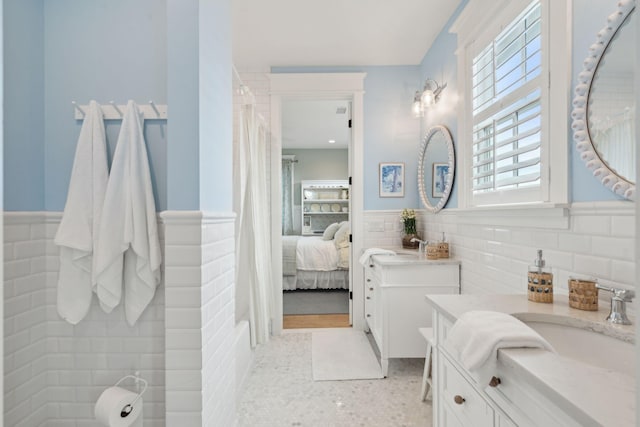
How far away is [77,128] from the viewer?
4.71 feet

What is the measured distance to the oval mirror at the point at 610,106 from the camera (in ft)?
3.22

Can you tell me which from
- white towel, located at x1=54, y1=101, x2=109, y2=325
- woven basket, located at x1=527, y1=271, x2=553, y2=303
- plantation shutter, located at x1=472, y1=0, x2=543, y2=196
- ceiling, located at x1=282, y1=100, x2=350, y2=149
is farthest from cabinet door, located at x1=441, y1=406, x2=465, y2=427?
ceiling, located at x1=282, y1=100, x2=350, y2=149

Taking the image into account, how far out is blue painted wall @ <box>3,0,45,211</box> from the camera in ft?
4.25

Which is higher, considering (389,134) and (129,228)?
(389,134)

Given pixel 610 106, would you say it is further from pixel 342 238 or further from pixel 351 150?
pixel 342 238

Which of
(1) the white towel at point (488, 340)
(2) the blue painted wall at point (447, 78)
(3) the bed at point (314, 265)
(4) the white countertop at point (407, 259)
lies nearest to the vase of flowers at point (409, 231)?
(4) the white countertop at point (407, 259)

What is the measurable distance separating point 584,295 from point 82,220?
193 centimetres

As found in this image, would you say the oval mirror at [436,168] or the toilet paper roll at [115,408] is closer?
the toilet paper roll at [115,408]

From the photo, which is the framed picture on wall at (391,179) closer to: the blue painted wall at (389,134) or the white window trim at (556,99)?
the blue painted wall at (389,134)

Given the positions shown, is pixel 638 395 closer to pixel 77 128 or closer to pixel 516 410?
pixel 516 410

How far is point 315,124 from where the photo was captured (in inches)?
212

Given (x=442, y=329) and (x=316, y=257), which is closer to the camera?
(x=442, y=329)

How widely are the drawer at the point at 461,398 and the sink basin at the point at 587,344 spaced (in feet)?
0.97

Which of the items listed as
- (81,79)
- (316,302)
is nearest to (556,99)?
(81,79)
